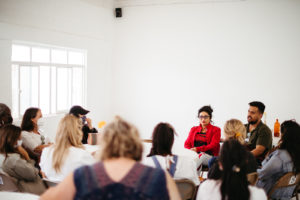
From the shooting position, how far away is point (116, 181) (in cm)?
151

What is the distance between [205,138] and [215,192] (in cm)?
236

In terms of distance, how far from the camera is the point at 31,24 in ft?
18.2

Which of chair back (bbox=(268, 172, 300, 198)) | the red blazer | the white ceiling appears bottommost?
chair back (bbox=(268, 172, 300, 198))

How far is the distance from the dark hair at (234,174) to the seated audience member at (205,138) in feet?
7.26

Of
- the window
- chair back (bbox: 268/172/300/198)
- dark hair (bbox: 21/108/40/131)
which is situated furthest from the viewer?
the window

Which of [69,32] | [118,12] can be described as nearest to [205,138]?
[69,32]

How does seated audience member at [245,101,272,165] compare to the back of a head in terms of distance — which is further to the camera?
seated audience member at [245,101,272,165]

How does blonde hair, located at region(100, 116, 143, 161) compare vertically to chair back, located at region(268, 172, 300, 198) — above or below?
above

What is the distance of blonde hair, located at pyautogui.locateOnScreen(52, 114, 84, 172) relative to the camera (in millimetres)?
2729

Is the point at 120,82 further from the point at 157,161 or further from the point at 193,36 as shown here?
the point at 157,161

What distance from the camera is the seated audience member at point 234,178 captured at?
2137 mm

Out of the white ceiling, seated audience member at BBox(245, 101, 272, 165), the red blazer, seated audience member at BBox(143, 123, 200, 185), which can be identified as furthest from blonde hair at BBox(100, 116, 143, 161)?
the white ceiling

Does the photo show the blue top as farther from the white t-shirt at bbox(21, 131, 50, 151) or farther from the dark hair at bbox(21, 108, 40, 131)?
the dark hair at bbox(21, 108, 40, 131)

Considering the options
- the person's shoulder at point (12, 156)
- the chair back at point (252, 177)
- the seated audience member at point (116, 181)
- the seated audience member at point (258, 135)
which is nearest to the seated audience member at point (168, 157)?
the chair back at point (252, 177)
